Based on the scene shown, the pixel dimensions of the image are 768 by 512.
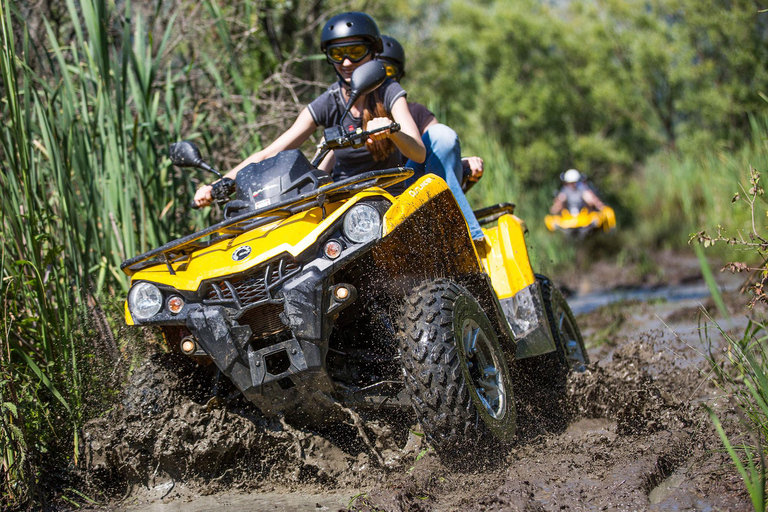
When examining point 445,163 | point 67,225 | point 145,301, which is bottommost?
point 145,301

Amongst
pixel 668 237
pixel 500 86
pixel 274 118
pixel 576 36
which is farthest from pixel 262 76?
pixel 576 36

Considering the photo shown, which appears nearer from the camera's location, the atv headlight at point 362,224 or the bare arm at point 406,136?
the atv headlight at point 362,224

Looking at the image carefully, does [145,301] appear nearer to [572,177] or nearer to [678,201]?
[572,177]

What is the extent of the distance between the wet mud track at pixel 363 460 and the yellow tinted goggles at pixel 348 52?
1.85m

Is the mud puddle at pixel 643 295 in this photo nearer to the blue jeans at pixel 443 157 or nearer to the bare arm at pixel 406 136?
the blue jeans at pixel 443 157

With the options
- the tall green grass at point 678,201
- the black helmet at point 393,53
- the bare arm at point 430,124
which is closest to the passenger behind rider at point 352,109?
the bare arm at point 430,124

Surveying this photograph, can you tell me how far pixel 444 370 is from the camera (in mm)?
3244

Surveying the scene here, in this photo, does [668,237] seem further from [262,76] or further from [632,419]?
[632,419]

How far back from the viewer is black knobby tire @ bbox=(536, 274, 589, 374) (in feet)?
15.8

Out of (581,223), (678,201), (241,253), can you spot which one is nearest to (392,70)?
(241,253)

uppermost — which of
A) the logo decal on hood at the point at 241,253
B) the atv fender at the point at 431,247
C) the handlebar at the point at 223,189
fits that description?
the handlebar at the point at 223,189

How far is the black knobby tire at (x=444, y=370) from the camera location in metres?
3.24

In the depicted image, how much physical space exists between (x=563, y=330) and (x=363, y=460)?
5.95 feet

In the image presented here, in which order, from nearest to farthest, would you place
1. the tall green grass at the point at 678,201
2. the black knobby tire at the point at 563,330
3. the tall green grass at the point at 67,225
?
1. the tall green grass at the point at 67,225
2. the black knobby tire at the point at 563,330
3. the tall green grass at the point at 678,201
